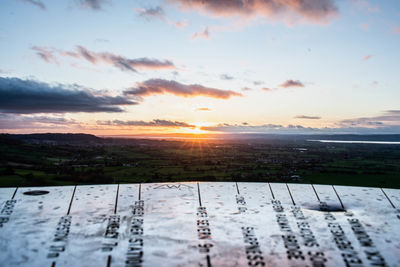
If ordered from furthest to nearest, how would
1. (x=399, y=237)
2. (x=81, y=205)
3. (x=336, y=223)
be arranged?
(x=81, y=205) → (x=336, y=223) → (x=399, y=237)

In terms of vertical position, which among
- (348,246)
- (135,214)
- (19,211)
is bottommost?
(348,246)

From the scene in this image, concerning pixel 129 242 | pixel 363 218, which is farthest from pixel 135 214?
pixel 363 218

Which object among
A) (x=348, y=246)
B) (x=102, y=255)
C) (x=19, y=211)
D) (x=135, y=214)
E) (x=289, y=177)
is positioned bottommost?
(x=348, y=246)

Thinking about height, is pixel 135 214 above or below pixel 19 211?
below

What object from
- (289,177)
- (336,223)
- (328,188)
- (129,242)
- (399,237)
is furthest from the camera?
(289,177)

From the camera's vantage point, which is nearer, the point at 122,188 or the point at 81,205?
the point at 81,205

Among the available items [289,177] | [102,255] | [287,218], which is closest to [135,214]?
[102,255]

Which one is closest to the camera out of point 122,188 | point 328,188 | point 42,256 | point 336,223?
point 42,256

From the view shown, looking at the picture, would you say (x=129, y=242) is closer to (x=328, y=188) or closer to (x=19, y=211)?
(x=19, y=211)

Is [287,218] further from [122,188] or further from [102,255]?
[122,188]
